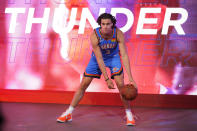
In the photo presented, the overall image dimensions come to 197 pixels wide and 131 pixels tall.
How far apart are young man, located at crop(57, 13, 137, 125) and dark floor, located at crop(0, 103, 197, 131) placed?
8.6 inches

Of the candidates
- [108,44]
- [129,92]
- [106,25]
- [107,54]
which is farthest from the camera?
[107,54]

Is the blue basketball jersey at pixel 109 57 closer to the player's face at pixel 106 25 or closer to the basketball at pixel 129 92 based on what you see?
the player's face at pixel 106 25

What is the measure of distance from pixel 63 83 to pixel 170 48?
6.51 feet

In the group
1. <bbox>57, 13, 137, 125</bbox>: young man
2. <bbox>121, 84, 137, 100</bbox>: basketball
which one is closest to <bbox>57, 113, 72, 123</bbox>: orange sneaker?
<bbox>57, 13, 137, 125</bbox>: young man

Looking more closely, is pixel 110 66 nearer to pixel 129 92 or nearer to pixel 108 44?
pixel 108 44

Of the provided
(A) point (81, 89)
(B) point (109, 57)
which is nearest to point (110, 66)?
(B) point (109, 57)

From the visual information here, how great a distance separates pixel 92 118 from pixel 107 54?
92 centimetres

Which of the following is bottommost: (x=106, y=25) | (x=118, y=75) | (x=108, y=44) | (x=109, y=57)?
(x=118, y=75)

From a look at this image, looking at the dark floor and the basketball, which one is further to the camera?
the dark floor

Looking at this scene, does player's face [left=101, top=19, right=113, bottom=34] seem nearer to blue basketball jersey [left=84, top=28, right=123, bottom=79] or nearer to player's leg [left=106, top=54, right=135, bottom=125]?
blue basketball jersey [left=84, top=28, right=123, bottom=79]

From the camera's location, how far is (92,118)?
405cm

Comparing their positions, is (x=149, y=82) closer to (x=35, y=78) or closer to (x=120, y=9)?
(x=120, y=9)

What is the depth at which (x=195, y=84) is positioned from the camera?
501cm

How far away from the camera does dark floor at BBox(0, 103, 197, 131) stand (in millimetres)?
3424
